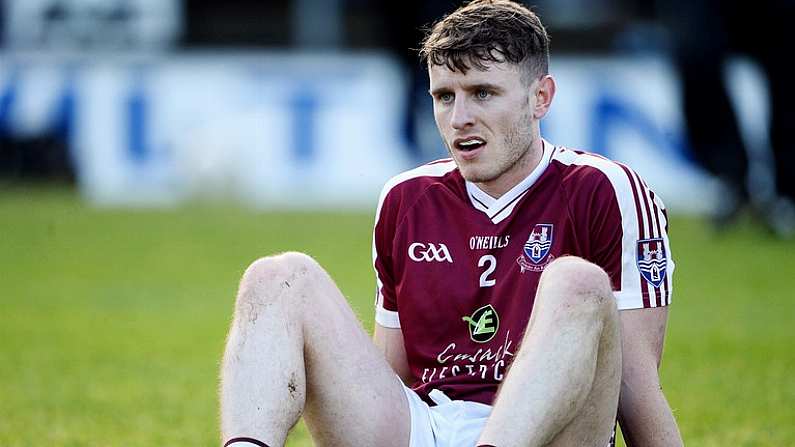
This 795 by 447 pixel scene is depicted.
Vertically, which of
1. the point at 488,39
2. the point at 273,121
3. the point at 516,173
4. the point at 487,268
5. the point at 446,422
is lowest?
the point at 273,121

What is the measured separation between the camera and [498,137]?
4211 mm

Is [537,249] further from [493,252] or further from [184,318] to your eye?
[184,318]

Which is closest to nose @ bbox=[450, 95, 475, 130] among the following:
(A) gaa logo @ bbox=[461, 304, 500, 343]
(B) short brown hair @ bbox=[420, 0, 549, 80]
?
(B) short brown hair @ bbox=[420, 0, 549, 80]

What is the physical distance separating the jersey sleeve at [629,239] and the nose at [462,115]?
0.43m

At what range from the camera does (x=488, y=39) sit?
411 centimetres

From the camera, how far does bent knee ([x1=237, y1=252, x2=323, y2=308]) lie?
3.96 meters

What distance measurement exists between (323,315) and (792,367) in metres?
4.54

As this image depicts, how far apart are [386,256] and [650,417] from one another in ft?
3.39

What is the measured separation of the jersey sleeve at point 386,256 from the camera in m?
4.44

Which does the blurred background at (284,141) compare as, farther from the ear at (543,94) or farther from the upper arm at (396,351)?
the ear at (543,94)

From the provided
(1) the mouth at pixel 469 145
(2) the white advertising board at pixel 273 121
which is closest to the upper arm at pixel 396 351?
(1) the mouth at pixel 469 145

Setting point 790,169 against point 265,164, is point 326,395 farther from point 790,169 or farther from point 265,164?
point 265,164

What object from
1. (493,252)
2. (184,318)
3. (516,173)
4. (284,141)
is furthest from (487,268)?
(284,141)

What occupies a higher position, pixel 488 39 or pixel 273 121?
pixel 488 39
